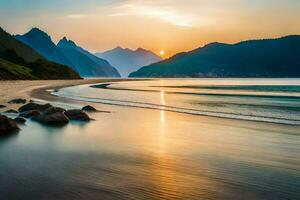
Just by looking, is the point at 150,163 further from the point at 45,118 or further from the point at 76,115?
the point at 76,115

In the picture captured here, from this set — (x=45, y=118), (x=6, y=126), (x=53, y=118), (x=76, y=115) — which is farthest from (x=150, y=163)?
(x=76, y=115)

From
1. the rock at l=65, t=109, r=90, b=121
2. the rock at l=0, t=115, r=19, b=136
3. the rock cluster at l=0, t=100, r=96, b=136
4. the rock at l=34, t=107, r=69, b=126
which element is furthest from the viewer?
the rock at l=65, t=109, r=90, b=121

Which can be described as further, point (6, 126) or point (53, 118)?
point (53, 118)

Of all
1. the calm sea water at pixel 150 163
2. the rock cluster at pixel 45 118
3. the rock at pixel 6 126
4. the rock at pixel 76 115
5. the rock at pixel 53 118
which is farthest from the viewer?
the rock at pixel 76 115

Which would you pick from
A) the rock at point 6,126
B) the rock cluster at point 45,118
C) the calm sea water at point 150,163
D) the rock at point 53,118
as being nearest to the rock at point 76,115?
the rock cluster at point 45,118

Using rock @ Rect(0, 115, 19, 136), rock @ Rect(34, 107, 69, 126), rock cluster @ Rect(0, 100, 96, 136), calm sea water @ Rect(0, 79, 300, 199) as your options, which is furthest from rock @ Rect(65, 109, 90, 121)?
rock @ Rect(0, 115, 19, 136)

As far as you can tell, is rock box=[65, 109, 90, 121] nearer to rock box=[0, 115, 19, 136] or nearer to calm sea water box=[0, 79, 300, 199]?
calm sea water box=[0, 79, 300, 199]

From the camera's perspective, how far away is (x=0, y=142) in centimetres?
1694

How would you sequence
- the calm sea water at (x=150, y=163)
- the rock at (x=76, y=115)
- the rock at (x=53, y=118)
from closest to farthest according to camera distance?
the calm sea water at (x=150, y=163), the rock at (x=53, y=118), the rock at (x=76, y=115)

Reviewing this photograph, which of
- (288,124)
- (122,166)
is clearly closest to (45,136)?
(122,166)

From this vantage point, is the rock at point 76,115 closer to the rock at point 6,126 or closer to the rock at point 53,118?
the rock at point 53,118

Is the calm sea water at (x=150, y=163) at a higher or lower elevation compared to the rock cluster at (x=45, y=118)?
lower

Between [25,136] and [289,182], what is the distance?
569 inches

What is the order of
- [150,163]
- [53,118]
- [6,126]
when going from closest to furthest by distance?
[150,163]
[6,126]
[53,118]
